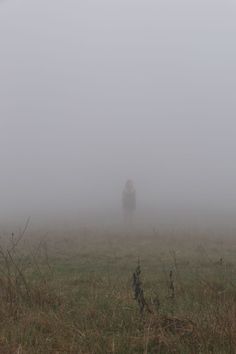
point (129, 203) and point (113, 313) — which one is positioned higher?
point (129, 203)

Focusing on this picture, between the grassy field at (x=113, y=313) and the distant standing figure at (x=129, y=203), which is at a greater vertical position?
the distant standing figure at (x=129, y=203)

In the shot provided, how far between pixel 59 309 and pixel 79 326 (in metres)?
1.14

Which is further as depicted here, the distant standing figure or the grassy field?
the distant standing figure

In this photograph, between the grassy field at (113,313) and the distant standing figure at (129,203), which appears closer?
the grassy field at (113,313)

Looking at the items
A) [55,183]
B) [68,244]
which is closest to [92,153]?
[55,183]

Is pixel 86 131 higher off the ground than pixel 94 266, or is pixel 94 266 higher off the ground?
pixel 86 131

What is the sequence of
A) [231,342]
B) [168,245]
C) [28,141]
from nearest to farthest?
[231,342] → [168,245] → [28,141]

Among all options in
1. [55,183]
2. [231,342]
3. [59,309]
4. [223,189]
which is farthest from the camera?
[55,183]

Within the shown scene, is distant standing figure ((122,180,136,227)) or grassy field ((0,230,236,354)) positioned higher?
distant standing figure ((122,180,136,227))

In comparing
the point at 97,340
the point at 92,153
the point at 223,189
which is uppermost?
the point at 92,153

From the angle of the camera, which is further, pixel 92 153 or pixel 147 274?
pixel 92 153

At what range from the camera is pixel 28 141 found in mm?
142625

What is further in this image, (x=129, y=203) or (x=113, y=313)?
(x=129, y=203)

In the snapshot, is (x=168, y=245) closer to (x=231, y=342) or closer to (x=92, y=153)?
(x=231, y=342)
